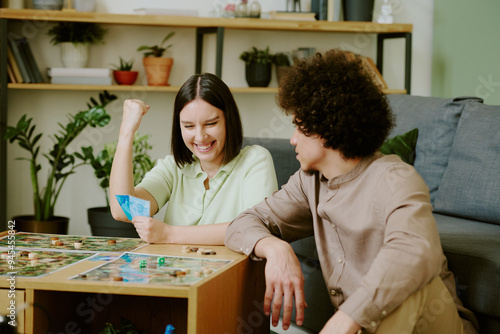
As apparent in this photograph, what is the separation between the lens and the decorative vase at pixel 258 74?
3.62m

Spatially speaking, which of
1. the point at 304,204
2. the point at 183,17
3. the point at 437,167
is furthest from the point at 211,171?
the point at 183,17

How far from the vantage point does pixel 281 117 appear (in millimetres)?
3908

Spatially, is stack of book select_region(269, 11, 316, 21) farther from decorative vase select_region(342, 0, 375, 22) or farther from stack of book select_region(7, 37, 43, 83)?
stack of book select_region(7, 37, 43, 83)

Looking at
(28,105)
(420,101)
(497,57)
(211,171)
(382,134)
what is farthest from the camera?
(28,105)

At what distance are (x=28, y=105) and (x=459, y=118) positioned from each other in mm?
2467

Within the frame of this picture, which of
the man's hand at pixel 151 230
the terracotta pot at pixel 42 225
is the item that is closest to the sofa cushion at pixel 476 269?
the man's hand at pixel 151 230

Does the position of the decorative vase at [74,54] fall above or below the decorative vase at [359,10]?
below

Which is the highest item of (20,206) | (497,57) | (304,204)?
(497,57)

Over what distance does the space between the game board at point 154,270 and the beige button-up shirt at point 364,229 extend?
6.2 inches

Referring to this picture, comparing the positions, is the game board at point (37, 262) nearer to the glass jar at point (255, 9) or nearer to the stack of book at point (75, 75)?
the stack of book at point (75, 75)

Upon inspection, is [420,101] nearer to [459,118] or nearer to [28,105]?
[459,118]

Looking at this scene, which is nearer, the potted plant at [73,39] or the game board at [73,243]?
the game board at [73,243]

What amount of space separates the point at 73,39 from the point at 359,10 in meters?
1.65

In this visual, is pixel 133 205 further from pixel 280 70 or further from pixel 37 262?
pixel 280 70
